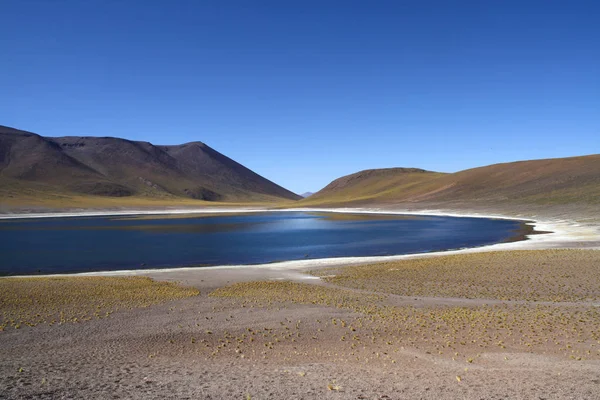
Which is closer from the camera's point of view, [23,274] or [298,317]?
[298,317]

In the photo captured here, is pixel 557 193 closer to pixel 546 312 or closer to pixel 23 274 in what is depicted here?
pixel 546 312

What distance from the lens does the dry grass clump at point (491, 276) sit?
2117 centimetres

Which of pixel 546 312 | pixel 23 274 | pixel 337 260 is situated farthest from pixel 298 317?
pixel 23 274

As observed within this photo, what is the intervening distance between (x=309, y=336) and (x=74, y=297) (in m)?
12.0

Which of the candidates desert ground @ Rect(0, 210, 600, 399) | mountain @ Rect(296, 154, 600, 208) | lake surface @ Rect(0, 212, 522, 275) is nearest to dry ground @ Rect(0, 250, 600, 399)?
desert ground @ Rect(0, 210, 600, 399)

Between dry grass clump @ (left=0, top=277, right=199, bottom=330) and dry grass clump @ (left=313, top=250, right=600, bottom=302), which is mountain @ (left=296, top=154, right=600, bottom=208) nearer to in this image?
dry grass clump @ (left=313, top=250, right=600, bottom=302)

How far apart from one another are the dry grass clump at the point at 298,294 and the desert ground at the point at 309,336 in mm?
113

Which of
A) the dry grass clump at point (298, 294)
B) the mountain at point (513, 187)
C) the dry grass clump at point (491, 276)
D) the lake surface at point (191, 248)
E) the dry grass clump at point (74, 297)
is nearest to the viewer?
the dry grass clump at point (74, 297)

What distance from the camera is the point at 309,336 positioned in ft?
47.7

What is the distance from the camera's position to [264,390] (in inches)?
371

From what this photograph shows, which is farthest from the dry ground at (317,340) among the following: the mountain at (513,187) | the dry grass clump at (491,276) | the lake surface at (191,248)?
the mountain at (513,187)

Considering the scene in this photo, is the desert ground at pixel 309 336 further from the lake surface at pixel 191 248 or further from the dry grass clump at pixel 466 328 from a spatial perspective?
the lake surface at pixel 191 248

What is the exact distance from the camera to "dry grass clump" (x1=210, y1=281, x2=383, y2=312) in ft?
64.1

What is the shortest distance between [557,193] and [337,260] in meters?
86.7
